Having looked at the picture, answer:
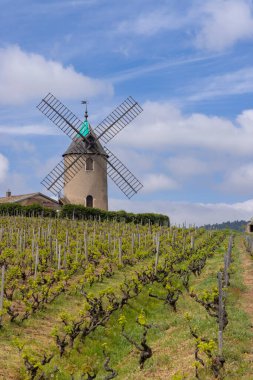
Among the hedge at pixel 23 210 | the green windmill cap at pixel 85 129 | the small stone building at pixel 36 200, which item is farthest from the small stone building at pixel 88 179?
the small stone building at pixel 36 200

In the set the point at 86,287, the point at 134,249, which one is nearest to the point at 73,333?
the point at 86,287

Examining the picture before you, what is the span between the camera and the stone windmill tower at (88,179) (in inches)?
1984

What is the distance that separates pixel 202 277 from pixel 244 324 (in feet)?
31.8

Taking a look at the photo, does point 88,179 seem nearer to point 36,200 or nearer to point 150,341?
point 36,200

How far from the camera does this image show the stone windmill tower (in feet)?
165

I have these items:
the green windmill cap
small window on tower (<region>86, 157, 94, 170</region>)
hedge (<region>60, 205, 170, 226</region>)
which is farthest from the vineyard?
the green windmill cap

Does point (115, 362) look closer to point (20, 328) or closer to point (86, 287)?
point (20, 328)

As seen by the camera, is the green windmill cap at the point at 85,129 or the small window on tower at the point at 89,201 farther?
the green windmill cap at the point at 85,129

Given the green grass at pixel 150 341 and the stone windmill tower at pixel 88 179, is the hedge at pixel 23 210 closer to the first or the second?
the stone windmill tower at pixel 88 179

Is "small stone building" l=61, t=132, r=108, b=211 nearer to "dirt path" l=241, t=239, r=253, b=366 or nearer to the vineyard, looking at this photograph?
"dirt path" l=241, t=239, r=253, b=366

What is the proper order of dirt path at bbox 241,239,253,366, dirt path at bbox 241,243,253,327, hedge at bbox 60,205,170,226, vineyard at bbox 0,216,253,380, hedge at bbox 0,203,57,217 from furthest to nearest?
1. hedge at bbox 0,203,57,217
2. hedge at bbox 60,205,170,226
3. dirt path at bbox 241,243,253,327
4. dirt path at bbox 241,239,253,366
5. vineyard at bbox 0,216,253,380

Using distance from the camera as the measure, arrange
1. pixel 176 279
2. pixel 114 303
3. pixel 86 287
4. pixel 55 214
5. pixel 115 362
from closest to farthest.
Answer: pixel 115 362, pixel 114 303, pixel 86 287, pixel 176 279, pixel 55 214

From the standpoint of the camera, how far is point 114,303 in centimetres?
1636

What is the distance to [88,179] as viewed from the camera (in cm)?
5028
